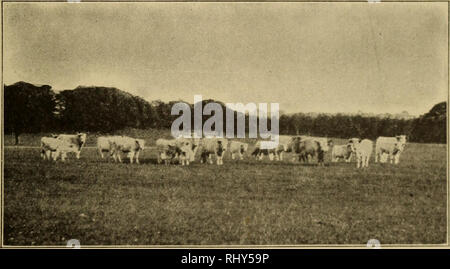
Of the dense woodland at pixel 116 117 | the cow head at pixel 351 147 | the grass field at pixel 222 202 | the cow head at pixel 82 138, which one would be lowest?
the grass field at pixel 222 202

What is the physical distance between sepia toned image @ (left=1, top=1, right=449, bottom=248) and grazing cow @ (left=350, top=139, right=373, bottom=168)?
127 mm

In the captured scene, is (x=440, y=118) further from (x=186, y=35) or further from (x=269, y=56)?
(x=186, y=35)

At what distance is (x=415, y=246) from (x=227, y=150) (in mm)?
3242

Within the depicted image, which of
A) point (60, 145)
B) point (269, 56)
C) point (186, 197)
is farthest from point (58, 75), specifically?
point (269, 56)

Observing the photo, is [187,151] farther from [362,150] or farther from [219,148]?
[362,150]

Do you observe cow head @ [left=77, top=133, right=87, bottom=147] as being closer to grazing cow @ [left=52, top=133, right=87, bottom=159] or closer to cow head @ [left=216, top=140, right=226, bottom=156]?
grazing cow @ [left=52, top=133, right=87, bottom=159]

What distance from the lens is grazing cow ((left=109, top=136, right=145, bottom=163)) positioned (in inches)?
364

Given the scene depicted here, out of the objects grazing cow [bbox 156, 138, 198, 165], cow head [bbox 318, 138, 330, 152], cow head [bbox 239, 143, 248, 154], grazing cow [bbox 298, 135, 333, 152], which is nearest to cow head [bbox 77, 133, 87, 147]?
grazing cow [bbox 156, 138, 198, 165]

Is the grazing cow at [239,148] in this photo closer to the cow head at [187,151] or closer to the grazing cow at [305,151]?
the cow head at [187,151]

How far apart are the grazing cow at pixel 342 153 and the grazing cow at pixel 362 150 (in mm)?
94

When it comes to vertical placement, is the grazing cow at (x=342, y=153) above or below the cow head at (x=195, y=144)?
below

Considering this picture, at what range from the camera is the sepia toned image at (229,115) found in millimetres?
8883

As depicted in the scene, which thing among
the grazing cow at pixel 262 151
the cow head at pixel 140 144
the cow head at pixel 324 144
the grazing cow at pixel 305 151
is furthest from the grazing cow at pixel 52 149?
the cow head at pixel 324 144

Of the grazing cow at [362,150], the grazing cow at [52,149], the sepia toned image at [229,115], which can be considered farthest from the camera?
the grazing cow at [362,150]
